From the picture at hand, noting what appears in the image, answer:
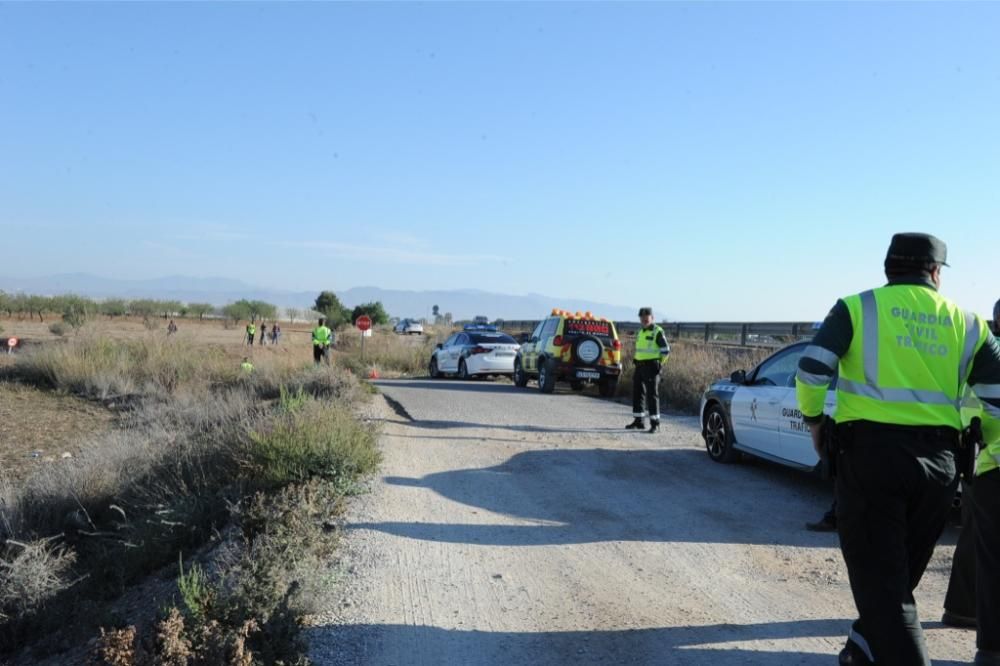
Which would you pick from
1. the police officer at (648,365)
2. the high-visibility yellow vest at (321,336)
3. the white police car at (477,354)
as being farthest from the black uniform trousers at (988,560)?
the high-visibility yellow vest at (321,336)

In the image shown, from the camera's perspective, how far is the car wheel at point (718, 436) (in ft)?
32.7

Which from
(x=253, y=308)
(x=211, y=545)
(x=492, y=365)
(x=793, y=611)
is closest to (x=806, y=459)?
(x=793, y=611)

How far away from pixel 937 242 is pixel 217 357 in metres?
23.5

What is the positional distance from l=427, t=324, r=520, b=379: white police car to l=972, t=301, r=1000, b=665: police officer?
63.0ft

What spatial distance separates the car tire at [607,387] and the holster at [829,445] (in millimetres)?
15044

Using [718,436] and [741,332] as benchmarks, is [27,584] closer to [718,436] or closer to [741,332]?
[718,436]

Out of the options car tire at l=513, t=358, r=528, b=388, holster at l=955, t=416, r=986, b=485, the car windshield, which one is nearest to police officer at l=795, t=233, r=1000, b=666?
holster at l=955, t=416, r=986, b=485

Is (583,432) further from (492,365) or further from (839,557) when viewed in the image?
(492,365)

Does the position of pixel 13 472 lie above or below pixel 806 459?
below

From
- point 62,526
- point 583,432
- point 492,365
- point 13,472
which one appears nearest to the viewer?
point 62,526

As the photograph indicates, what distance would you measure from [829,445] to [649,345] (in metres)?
8.07

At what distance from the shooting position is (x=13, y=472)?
13609 mm

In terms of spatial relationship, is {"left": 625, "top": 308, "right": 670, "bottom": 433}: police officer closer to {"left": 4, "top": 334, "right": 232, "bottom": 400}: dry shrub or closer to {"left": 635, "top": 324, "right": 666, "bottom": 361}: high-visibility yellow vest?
{"left": 635, "top": 324, "right": 666, "bottom": 361}: high-visibility yellow vest

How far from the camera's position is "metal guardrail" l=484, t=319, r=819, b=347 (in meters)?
21.1
